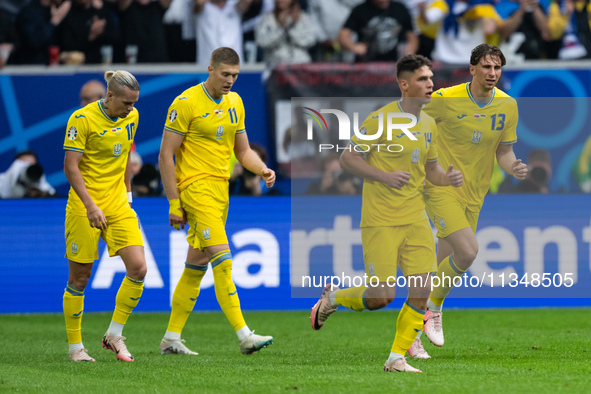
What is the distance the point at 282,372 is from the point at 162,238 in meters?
5.45

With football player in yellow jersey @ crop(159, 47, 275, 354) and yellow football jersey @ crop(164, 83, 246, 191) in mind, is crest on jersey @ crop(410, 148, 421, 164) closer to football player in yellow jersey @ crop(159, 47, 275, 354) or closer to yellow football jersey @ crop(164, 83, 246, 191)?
football player in yellow jersey @ crop(159, 47, 275, 354)

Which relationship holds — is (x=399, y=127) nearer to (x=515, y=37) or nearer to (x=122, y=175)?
(x=122, y=175)

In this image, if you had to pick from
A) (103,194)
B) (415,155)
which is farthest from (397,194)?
(103,194)

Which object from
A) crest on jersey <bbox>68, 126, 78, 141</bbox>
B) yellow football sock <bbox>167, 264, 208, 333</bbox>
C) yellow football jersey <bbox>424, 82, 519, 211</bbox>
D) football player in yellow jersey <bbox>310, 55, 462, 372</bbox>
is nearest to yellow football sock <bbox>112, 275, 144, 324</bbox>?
yellow football sock <bbox>167, 264, 208, 333</bbox>

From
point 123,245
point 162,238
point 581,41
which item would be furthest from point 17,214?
point 581,41

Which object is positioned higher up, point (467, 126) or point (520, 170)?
point (467, 126)

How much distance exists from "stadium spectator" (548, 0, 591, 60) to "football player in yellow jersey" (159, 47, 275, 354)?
7.98 meters

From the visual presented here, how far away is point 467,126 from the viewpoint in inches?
318

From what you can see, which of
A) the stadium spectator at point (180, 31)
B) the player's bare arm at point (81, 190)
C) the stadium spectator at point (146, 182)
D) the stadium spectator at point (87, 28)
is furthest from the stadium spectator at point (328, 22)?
the player's bare arm at point (81, 190)

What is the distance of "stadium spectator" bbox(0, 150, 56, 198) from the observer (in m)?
12.2

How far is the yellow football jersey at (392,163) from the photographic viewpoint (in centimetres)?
698

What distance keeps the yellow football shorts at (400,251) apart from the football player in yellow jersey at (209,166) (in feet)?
3.95

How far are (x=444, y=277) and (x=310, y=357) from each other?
134 centimetres

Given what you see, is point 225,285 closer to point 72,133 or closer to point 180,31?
point 72,133
